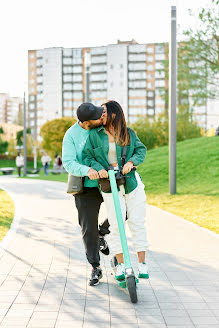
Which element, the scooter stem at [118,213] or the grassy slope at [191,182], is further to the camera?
the grassy slope at [191,182]

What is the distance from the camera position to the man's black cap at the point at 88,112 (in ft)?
14.2

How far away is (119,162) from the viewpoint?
456 cm

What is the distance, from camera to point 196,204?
12062 millimetres

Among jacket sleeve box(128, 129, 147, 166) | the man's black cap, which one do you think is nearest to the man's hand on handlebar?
jacket sleeve box(128, 129, 147, 166)

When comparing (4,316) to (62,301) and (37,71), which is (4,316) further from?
(37,71)

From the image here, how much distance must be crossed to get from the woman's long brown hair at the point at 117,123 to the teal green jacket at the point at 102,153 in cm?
7

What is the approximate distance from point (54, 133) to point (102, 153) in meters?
61.5

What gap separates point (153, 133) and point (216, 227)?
29.3 m

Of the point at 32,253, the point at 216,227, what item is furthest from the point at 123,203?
the point at 216,227

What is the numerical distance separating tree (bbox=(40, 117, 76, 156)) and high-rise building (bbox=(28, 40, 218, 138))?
55.4 m

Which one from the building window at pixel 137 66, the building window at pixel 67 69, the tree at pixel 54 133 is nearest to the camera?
the tree at pixel 54 133

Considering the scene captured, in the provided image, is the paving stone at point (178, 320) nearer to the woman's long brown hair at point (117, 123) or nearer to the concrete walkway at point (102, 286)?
the concrete walkway at point (102, 286)

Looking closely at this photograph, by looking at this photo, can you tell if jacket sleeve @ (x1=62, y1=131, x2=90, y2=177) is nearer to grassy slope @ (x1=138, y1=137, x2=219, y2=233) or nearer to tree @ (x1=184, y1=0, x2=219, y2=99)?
grassy slope @ (x1=138, y1=137, x2=219, y2=233)

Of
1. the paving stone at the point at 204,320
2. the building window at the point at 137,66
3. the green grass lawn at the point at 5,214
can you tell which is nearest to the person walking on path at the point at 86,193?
the paving stone at the point at 204,320
